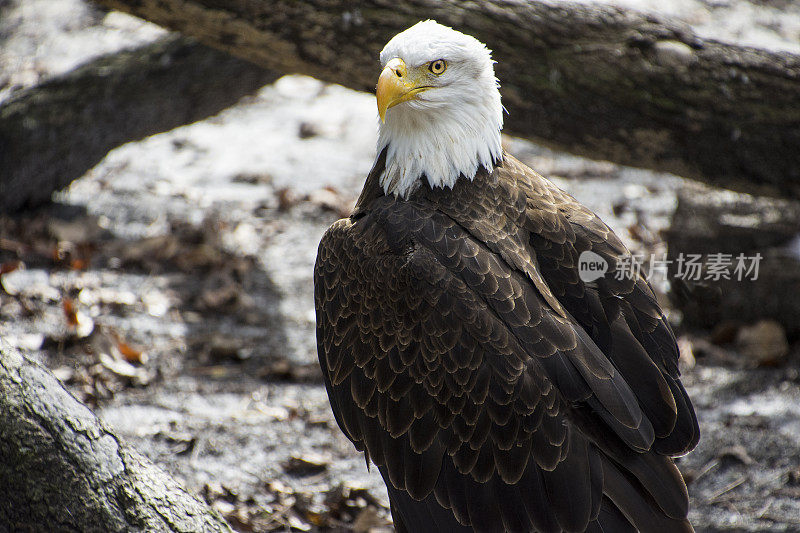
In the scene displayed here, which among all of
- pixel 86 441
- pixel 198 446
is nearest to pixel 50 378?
pixel 86 441

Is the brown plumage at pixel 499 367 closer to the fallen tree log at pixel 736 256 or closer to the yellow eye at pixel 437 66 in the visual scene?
the yellow eye at pixel 437 66

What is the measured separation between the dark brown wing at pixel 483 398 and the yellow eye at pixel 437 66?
0.52 m

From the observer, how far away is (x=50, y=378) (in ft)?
7.50

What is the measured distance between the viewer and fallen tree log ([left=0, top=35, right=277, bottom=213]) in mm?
5566

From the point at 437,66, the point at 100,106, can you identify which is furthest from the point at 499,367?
the point at 100,106

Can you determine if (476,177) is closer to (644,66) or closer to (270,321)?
(644,66)

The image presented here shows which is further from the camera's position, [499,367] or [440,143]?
[440,143]

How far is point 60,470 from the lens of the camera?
2.20 m

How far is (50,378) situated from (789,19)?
592 centimetres

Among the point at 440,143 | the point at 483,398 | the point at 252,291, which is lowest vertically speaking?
the point at 252,291

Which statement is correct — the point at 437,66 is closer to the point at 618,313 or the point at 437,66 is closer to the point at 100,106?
the point at 618,313

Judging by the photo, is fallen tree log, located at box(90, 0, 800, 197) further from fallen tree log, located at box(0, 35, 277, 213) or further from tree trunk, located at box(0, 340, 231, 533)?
tree trunk, located at box(0, 340, 231, 533)

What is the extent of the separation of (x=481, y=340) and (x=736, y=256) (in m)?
2.94

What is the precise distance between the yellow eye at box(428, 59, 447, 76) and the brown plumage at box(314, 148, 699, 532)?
418 mm
